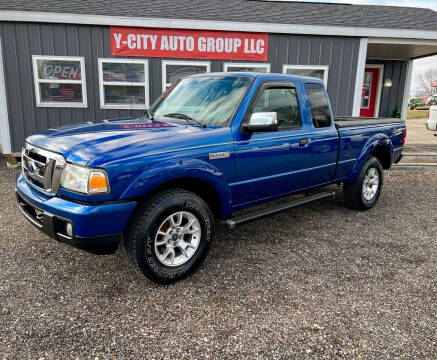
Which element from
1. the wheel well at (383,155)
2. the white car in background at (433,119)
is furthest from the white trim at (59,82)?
the white car in background at (433,119)

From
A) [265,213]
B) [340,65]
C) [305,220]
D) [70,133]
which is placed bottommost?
[305,220]

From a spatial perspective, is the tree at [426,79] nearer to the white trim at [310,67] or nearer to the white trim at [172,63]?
the white trim at [310,67]

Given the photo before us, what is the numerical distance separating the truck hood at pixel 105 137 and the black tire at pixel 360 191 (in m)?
2.93

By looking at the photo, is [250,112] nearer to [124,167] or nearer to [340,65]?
[124,167]

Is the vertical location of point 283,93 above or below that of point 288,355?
above

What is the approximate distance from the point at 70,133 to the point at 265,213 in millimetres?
2110

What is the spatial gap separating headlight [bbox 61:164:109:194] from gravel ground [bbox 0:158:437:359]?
0.97 meters

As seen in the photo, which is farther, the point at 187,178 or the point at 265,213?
the point at 265,213

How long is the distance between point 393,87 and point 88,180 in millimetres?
13976

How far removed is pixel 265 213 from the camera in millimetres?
3723

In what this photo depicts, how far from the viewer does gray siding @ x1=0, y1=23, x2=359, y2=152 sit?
25.5ft

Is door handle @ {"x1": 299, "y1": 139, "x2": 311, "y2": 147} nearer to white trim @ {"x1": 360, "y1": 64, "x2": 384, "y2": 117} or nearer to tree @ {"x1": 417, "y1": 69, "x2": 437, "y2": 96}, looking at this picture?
white trim @ {"x1": 360, "y1": 64, "x2": 384, "y2": 117}

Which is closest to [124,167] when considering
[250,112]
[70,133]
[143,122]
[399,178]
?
[70,133]

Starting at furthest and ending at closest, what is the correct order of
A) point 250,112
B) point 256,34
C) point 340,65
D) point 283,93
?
point 340,65 < point 256,34 < point 283,93 < point 250,112
